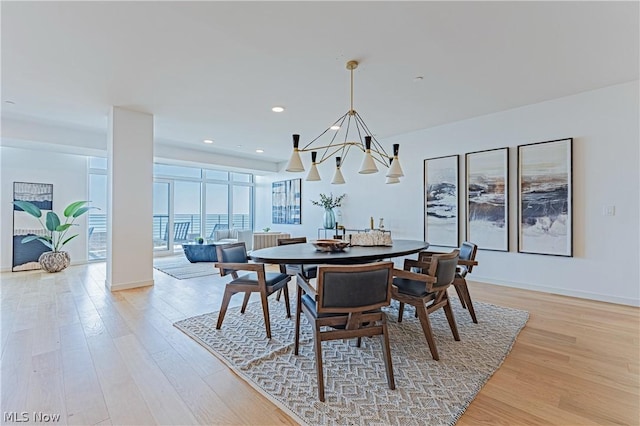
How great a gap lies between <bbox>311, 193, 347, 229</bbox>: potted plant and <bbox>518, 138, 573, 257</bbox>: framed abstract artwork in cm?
293

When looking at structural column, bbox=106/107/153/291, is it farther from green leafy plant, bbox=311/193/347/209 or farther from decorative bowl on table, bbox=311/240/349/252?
green leafy plant, bbox=311/193/347/209

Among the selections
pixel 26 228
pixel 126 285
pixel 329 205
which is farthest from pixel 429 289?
pixel 26 228

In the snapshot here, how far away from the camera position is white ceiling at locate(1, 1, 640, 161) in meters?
2.11

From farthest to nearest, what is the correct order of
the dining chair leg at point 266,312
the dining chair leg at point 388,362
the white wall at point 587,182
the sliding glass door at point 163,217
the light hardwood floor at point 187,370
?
the sliding glass door at point 163,217 → the white wall at point 587,182 → the dining chair leg at point 266,312 → the dining chair leg at point 388,362 → the light hardwood floor at point 187,370

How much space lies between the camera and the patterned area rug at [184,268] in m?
5.02

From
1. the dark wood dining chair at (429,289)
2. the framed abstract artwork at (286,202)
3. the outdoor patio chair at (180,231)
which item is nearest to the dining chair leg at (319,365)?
the dark wood dining chair at (429,289)

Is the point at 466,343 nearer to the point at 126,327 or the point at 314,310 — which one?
the point at 314,310

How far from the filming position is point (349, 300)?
5.74 ft

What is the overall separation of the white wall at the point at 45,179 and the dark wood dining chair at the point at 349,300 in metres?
6.43

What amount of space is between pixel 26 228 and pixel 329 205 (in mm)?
5669

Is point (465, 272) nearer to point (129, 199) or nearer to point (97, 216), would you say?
point (129, 199)

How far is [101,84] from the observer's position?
3.26 metres

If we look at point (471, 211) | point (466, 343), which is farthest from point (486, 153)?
point (466, 343)

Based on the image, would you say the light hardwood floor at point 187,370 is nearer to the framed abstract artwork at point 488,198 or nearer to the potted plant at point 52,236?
the framed abstract artwork at point 488,198
